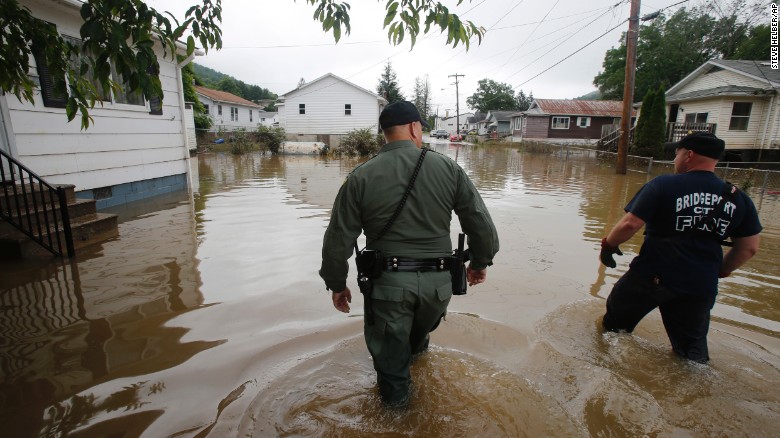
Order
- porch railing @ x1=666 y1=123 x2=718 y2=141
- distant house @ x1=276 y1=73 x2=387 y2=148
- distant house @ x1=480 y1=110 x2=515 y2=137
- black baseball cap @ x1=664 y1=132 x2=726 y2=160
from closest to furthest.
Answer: black baseball cap @ x1=664 y1=132 x2=726 y2=160
porch railing @ x1=666 y1=123 x2=718 y2=141
distant house @ x1=276 y1=73 x2=387 y2=148
distant house @ x1=480 y1=110 x2=515 y2=137

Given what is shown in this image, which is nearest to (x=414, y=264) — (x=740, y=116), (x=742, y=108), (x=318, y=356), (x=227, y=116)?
(x=318, y=356)

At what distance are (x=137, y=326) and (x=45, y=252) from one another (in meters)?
3.03

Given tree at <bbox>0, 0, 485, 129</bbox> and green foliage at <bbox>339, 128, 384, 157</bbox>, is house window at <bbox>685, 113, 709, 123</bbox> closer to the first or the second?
green foliage at <bbox>339, 128, 384, 157</bbox>

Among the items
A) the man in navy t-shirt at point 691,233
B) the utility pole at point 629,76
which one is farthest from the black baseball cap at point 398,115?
the utility pole at point 629,76

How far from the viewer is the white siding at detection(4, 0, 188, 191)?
6.81 m

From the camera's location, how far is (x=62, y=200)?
207 inches

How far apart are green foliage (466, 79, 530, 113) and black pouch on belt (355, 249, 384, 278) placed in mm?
88483

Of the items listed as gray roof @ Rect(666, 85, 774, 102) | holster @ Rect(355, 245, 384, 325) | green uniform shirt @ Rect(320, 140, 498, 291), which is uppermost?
gray roof @ Rect(666, 85, 774, 102)

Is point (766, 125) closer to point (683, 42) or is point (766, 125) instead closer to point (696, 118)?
point (696, 118)

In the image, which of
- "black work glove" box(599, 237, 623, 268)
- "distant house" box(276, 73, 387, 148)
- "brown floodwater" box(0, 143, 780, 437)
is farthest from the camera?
"distant house" box(276, 73, 387, 148)

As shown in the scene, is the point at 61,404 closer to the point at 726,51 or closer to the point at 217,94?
the point at 217,94

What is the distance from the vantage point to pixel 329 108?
32.6 m

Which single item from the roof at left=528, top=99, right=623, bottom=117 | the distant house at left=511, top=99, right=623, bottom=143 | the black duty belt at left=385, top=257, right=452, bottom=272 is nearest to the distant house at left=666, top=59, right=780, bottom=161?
the roof at left=528, top=99, right=623, bottom=117

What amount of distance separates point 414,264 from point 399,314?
0.30 m
